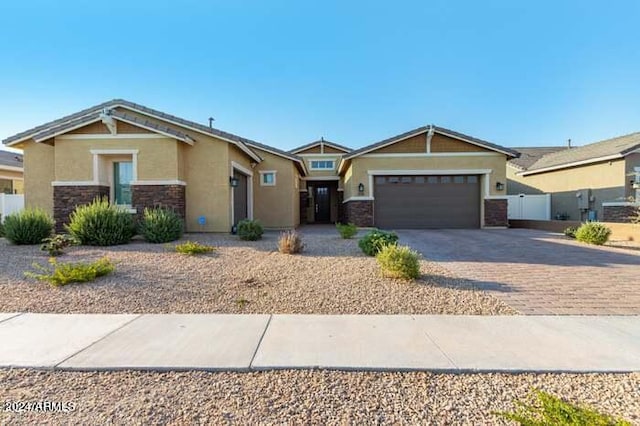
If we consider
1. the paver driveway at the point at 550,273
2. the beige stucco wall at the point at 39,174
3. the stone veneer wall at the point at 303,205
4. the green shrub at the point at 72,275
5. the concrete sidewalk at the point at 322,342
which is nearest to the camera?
the concrete sidewalk at the point at 322,342

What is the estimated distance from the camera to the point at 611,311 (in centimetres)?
467

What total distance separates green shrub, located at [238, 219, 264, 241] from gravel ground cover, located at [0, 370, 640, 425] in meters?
7.85

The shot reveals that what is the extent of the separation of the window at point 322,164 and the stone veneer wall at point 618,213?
54.7ft

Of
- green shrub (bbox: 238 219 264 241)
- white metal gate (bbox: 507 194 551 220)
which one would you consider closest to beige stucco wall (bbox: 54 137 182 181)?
green shrub (bbox: 238 219 264 241)

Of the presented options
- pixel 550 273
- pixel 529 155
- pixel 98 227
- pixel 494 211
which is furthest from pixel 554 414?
pixel 529 155

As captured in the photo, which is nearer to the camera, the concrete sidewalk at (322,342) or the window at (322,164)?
the concrete sidewalk at (322,342)

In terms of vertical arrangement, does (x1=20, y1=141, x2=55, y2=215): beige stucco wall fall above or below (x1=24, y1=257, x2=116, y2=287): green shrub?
above

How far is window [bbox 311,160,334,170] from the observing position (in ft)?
82.7

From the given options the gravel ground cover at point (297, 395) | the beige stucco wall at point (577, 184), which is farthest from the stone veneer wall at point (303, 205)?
the gravel ground cover at point (297, 395)

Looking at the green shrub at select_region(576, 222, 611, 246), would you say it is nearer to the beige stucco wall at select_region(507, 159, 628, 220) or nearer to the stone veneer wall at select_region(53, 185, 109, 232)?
the beige stucco wall at select_region(507, 159, 628, 220)

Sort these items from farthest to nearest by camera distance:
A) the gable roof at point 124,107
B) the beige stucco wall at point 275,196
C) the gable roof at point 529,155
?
the gable roof at point 529,155 → the beige stucco wall at point 275,196 → the gable roof at point 124,107

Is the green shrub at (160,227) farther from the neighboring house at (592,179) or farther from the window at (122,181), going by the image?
the neighboring house at (592,179)

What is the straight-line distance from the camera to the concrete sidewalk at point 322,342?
3.18 m

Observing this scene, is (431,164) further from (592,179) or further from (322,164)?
(322,164)
